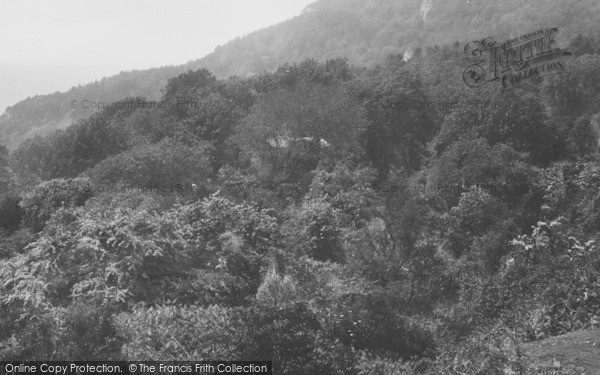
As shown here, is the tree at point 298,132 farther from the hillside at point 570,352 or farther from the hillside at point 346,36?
the hillside at point 346,36

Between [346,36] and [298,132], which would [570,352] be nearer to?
[298,132]

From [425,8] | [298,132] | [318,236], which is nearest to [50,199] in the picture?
[318,236]

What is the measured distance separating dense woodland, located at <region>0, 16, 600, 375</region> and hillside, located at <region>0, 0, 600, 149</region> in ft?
92.0

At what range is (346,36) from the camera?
3187 inches

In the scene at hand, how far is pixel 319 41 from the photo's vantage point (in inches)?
3201

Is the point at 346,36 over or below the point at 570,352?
over

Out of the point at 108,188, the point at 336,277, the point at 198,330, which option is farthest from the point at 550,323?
the point at 108,188

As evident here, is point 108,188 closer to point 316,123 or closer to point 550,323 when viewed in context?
point 316,123

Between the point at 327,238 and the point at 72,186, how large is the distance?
Answer: 9795 millimetres

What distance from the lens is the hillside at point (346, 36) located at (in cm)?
5516

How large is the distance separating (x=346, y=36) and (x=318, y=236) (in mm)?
69153
